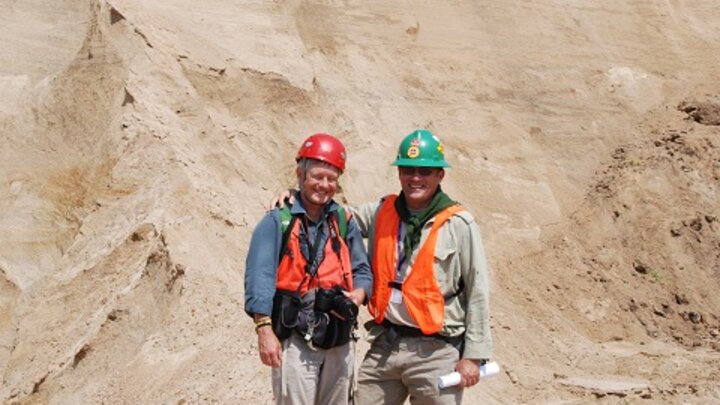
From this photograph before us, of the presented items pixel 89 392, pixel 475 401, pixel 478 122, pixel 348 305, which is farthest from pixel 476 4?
pixel 348 305

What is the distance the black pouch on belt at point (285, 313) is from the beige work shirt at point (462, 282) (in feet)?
1.81

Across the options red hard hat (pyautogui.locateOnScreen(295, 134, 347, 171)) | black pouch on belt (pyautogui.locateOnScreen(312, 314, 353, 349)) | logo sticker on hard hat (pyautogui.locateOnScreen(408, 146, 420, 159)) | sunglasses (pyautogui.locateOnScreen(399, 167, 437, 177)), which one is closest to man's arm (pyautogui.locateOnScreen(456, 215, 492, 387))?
sunglasses (pyautogui.locateOnScreen(399, 167, 437, 177))

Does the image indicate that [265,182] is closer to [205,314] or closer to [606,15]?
[205,314]

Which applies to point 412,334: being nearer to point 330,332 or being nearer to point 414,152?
point 330,332

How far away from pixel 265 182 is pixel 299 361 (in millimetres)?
4709

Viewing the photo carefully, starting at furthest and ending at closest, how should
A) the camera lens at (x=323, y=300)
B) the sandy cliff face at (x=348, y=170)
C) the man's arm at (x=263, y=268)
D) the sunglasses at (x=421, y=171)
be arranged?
the sandy cliff face at (x=348, y=170) < the sunglasses at (x=421, y=171) < the camera lens at (x=323, y=300) < the man's arm at (x=263, y=268)

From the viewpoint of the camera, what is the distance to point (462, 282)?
4820mm

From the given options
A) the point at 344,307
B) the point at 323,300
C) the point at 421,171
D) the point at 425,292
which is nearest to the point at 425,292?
the point at 425,292

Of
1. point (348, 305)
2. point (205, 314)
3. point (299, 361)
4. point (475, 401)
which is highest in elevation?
point (348, 305)

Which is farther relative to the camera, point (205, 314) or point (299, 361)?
point (205, 314)

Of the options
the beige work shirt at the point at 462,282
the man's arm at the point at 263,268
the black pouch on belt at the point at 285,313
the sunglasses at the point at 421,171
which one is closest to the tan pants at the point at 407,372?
the beige work shirt at the point at 462,282

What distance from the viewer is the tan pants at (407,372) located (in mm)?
4758

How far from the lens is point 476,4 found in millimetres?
13711

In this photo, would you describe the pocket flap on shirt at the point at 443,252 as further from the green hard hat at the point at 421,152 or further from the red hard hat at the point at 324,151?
the red hard hat at the point at 324,151
